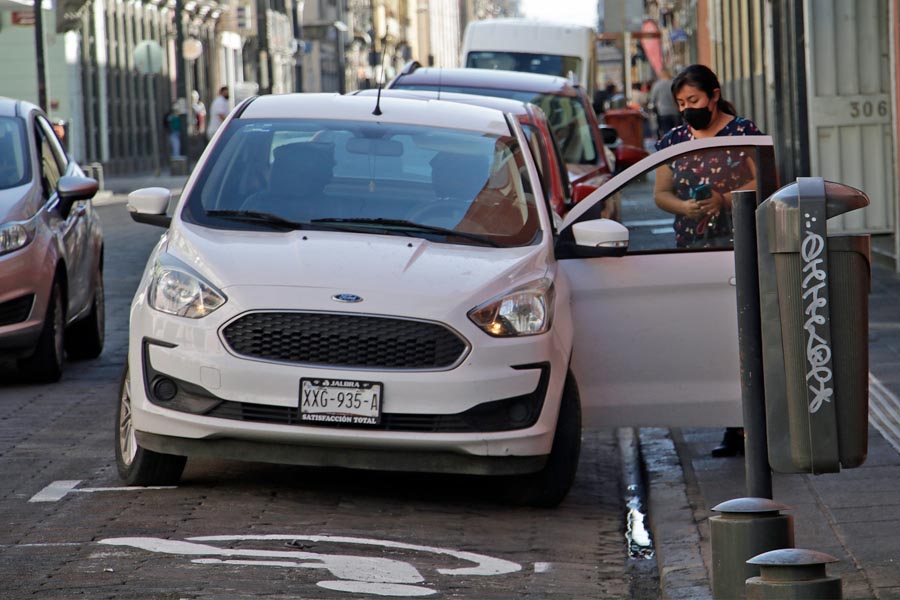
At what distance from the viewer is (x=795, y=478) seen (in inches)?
298

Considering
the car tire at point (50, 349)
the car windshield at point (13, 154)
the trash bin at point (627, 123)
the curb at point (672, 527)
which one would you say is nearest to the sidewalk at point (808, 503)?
the curb at point (672, 527)

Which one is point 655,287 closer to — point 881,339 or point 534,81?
point 881,339

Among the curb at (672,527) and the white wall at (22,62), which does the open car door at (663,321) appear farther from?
the white wall at (22,62)

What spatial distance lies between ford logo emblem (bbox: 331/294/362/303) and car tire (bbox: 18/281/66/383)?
13.4 feet

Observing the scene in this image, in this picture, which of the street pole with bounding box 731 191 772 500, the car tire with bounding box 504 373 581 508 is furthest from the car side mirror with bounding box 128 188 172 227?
the street pole with bounding box 731 191 772 500

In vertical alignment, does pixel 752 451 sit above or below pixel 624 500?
above

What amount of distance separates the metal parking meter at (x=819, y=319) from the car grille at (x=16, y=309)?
21.2ft

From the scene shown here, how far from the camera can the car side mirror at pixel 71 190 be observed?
36.3ft

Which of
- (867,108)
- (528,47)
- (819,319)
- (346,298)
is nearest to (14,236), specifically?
(346,298)

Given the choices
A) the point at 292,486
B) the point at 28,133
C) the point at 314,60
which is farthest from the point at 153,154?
the point at 292,486

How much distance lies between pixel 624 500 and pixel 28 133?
17.1 ft

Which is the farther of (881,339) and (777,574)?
(881,339)

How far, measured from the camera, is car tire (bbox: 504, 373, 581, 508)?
744 centimetres

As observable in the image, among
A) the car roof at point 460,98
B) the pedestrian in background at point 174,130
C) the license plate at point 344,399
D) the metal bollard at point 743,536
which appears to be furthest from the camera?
the pedestrian in background at point 174,130
